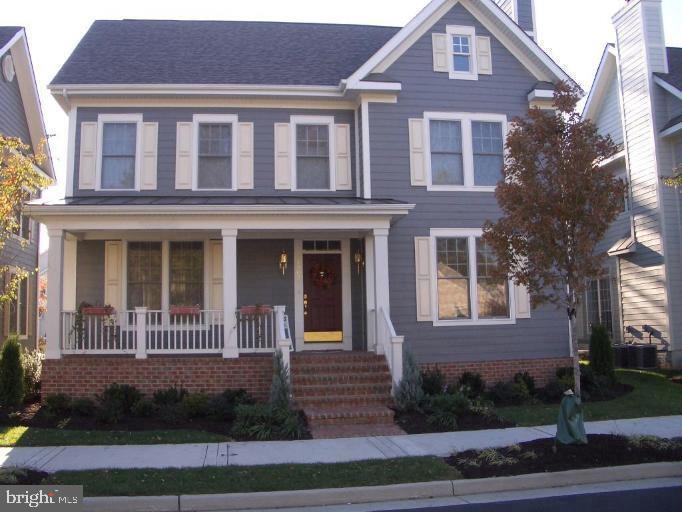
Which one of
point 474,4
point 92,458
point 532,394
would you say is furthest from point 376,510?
point 474,4

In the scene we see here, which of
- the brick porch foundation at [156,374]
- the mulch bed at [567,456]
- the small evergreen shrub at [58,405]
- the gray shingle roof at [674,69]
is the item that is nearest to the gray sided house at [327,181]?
the brick porch foundation at [156,374]

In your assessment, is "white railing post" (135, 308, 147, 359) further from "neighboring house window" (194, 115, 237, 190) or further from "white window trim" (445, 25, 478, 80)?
"white window trim" (445, 25, 478, 80)

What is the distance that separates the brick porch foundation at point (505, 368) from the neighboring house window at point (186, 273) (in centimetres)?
527

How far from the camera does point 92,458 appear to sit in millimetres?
8953

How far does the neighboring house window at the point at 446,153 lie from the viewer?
48.8ft

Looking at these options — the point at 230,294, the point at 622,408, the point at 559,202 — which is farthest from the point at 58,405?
the point at 622,408

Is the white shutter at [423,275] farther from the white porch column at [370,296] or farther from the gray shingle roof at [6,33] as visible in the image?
the gray shingle roof at [6,33]

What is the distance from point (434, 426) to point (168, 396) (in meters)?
4.90

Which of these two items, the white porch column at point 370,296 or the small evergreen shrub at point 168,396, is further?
the white porch column at point 370,296

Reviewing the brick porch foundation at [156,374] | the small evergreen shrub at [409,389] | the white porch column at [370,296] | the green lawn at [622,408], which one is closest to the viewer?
the green lawn at [622,408]

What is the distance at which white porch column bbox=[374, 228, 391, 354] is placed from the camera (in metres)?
13.3

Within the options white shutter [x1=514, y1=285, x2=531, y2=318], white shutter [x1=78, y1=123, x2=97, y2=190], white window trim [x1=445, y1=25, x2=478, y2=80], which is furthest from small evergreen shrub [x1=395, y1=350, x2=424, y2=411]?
white shutter [x1=78, y1=123, x2=97, y2=190]

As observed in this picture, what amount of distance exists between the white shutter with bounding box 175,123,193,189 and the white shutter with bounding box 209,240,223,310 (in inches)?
57.4

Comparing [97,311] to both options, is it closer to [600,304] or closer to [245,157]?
[245,157]
